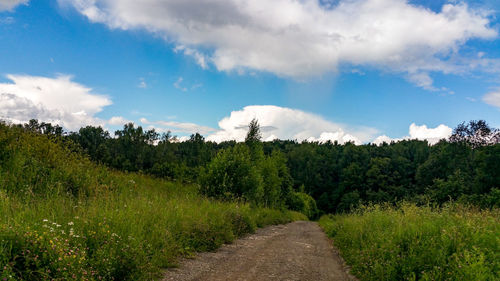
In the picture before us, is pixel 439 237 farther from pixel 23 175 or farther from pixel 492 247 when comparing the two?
pixel 23 175

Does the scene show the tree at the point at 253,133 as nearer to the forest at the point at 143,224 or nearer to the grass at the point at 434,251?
the forest at the point at 143,224

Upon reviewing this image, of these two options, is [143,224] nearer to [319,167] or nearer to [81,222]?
[81,222]

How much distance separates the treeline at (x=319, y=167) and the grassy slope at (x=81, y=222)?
1.99 m

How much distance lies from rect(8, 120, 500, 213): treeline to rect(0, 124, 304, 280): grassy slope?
1987mm

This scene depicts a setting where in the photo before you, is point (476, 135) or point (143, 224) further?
point (476, 135)

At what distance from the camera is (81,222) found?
597cm

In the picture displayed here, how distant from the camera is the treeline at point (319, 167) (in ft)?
71.0

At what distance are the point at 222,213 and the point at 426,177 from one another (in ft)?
281

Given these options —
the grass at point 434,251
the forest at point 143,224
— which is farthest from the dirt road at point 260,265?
the grass at point 434,251

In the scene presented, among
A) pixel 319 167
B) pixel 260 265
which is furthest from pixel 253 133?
pixel 319 167

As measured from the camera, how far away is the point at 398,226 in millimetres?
8430

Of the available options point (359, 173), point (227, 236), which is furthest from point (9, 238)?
point (359, 173)

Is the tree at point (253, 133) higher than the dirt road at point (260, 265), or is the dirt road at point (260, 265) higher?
the tree at point (253, 133)

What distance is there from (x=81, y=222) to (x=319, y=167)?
4907 inches
